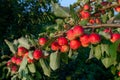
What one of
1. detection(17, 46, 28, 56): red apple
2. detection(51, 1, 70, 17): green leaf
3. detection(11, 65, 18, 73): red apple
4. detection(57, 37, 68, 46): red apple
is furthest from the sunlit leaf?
detection(11, 65, 18, 73): red apple

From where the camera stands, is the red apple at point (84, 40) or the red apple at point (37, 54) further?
the red apple at point (37, 54)

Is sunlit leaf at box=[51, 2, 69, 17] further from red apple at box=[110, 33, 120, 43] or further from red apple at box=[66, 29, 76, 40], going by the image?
red apple at box=[110, 33, 120, 43]

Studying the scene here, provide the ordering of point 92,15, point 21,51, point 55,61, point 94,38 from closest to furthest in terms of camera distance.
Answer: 1. point 94,38
2. point 55,61
3. point 21,51
4. point 92,15

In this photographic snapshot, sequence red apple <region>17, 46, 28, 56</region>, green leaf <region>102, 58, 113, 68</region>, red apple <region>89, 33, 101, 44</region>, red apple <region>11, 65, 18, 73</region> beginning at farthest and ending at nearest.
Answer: red apple <region>11, 65, 18, 73</region>, red apple <region>17, 46, 28, 56</region>, green leaf <region>102, 58, 113, 68</region>, red apple <region>89, 33, 101, 44</region>

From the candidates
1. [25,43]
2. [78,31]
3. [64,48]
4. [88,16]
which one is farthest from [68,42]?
[88,16]

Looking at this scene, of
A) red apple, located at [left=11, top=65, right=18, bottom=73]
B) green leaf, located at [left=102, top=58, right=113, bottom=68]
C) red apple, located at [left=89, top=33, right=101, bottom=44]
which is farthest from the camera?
red apple, located at [left=11, top=65, right=18, bottom=73]

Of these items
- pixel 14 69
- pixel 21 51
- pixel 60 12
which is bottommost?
pixel 14 69

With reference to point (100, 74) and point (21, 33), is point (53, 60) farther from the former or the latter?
point (21, 33)

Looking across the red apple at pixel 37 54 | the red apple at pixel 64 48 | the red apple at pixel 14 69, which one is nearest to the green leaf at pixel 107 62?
the red apple at pixel 64 48

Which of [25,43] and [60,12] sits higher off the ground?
[60,12]

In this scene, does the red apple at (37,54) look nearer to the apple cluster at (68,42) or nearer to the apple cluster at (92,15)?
the apple cluster at (68,42)

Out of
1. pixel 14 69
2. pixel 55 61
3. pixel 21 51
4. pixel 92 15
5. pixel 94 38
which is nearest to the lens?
pixel 94 38

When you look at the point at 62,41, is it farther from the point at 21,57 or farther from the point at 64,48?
the point at 21,57

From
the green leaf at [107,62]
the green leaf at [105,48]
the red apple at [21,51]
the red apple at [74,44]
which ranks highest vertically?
the red apple at [74,44]
